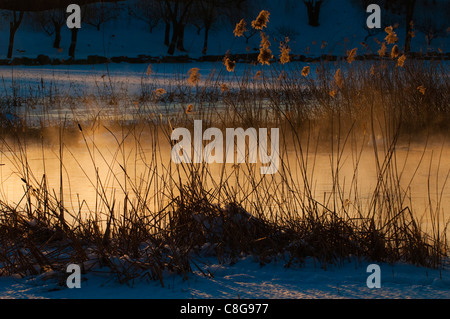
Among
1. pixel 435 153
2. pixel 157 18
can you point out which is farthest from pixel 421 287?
pixel 157 18

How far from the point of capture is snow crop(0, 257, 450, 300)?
1.73m

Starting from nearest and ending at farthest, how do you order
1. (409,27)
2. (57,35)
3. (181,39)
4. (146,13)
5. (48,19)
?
(409,27) → (57,35) → (181,39) → (48,19) → (146,13)

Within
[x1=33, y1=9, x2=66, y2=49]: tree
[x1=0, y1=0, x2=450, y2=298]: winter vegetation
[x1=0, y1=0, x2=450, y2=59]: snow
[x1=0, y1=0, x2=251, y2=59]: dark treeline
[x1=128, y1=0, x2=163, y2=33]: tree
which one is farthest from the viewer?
[x1=128, y1=0, x2=163, y2=33]: tree

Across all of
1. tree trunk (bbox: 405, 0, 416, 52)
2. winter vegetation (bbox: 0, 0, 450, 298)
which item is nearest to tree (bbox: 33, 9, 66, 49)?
tree trunk (bbox: 405, 0, 416, 52)

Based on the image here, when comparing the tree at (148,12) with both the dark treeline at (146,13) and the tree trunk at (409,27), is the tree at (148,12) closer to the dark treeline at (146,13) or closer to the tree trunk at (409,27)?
the dark treeline at (146,13)

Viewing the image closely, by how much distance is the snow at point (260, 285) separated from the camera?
1.73m

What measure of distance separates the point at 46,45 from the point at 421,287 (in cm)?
2221

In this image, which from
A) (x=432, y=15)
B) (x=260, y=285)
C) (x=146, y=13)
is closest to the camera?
(x=260, y=285)

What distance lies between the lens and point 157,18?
2541 centimetres

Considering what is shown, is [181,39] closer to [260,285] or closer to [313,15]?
[313,15]

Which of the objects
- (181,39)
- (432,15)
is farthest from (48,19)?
(432,15)

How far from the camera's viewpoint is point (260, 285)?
1.82m

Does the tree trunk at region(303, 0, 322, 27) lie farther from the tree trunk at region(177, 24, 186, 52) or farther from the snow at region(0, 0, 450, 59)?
the tree trunk at region(177, 24, 186, 52)

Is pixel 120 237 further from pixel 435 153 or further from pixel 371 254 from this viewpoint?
pixel 435 153
